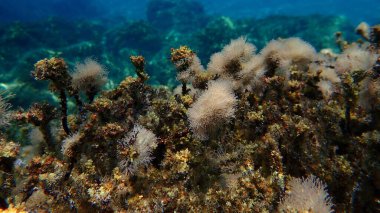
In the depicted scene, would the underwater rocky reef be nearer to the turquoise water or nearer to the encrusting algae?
the turquoise water

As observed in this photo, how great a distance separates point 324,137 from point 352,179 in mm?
581

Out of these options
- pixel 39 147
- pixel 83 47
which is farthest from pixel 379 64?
pixel 83 47

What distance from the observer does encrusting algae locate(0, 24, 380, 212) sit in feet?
9.57

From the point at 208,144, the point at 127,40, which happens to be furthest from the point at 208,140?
the point at 127,40

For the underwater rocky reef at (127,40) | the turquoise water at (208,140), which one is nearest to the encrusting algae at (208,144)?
the turquoise water at (208,140)

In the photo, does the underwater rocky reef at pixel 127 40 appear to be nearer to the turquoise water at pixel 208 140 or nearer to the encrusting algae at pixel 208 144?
the turquoise water at pixel 208 140

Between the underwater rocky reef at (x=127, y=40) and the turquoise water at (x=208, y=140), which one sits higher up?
the underwater rocky reef at (x=127, y=40)

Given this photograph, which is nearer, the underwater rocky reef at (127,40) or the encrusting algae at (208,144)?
the encrusting algae at (208,144)

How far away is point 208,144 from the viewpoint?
11.0 feet

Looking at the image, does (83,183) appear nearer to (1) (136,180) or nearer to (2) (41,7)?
(1) (136,180)

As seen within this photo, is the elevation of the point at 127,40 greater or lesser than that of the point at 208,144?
greater

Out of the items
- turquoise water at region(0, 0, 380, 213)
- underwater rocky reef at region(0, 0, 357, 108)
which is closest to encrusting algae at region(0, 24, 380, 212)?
turquoise water at region(0, 0, 380, 213)

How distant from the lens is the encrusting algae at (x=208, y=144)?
292 cm

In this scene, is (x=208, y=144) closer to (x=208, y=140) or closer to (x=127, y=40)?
(x=208, y=140)
